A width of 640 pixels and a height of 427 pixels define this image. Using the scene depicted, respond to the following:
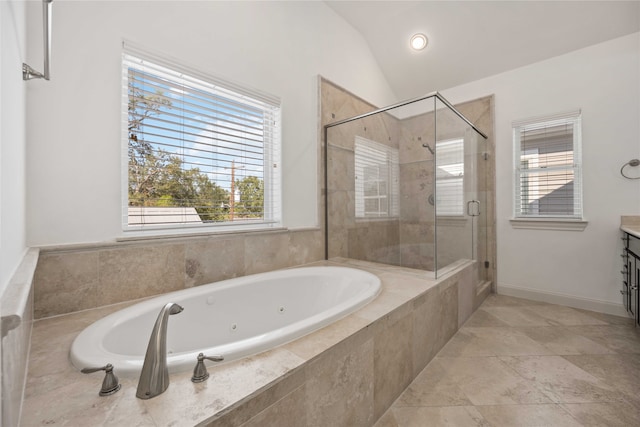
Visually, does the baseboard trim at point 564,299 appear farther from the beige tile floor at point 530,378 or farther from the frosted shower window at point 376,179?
the frosted shower window at point 376,179

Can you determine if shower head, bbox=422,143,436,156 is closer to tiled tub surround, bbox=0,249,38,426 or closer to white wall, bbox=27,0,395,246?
white wall, bbox=27,0,395,246

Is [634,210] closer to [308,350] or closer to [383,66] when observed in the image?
[383,66]

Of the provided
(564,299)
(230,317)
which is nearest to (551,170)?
(564,299)

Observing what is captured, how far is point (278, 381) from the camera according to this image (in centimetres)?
77

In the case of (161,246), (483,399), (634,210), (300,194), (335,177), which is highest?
(335,177)

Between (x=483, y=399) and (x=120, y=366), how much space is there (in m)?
1.60

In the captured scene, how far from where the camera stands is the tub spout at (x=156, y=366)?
69 centimetres

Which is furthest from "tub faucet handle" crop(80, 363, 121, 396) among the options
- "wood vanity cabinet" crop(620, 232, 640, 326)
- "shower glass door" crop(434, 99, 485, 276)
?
"wood vanity cabinet" crop(620, 232, 640, 326)

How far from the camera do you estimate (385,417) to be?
1.24 meters

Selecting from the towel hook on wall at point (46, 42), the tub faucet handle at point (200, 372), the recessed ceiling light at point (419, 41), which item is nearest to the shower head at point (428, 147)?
the recessed ceiling light at point (419, 41)

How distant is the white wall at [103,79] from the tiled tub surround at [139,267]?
102 millimetres

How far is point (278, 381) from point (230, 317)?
0.91 metres

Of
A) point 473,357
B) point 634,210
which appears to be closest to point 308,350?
point 473,357

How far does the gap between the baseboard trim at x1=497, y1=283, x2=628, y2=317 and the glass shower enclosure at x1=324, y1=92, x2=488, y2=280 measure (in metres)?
0.55
